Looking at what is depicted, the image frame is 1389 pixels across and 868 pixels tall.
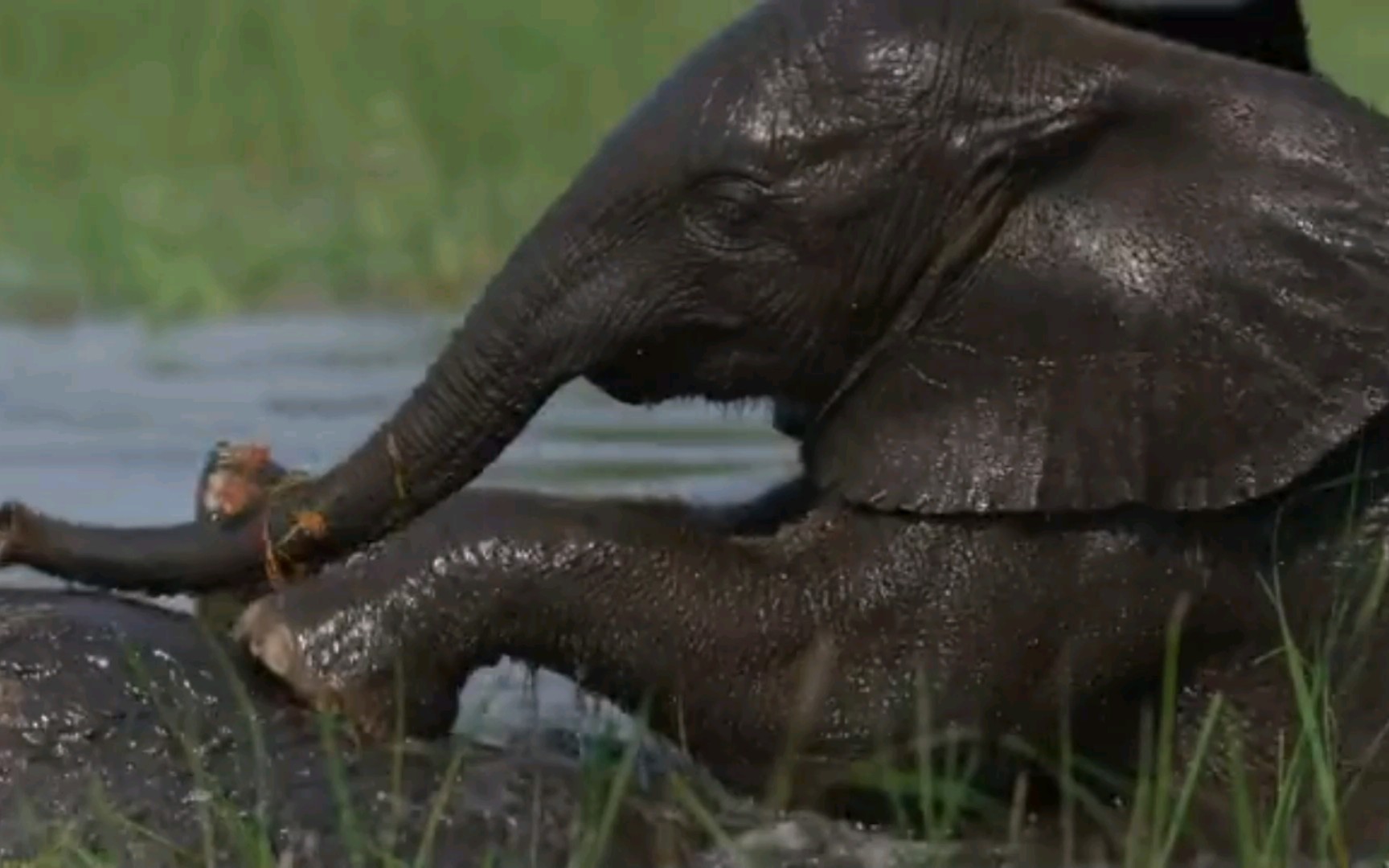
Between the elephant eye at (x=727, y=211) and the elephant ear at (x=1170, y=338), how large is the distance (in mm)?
267

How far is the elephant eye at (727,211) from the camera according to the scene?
4539 millimetres

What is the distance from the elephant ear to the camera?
4551 millimetres

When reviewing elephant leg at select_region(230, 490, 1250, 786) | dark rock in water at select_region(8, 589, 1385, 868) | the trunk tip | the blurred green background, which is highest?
the blurred green background

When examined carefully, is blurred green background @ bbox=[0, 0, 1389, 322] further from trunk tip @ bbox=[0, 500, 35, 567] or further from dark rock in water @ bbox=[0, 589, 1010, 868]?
dark rock in water @ bbox=[0, 589, 1010, 868]

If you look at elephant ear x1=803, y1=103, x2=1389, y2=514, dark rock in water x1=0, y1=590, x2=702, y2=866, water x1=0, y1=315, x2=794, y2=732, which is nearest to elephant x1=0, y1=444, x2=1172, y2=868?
dark rock in water x1=0, y1=590, x2=702, y2=866

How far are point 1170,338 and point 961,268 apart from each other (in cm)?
24

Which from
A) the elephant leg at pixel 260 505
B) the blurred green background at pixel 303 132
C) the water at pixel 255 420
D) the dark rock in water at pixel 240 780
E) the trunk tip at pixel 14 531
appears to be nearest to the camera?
the dark rock in water at pixel 240 780

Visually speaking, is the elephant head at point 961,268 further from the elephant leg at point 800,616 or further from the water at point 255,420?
the water at point 255,420

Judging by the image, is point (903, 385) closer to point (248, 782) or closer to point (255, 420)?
point (248, 782)

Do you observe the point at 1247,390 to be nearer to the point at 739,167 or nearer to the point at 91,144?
the point at 739,167

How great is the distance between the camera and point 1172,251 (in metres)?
4.57

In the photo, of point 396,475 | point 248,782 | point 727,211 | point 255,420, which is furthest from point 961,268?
point 255,420

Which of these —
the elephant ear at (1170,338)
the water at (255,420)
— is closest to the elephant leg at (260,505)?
the elephant ear at (1170,338)

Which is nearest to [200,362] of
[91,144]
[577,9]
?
[91,144]
